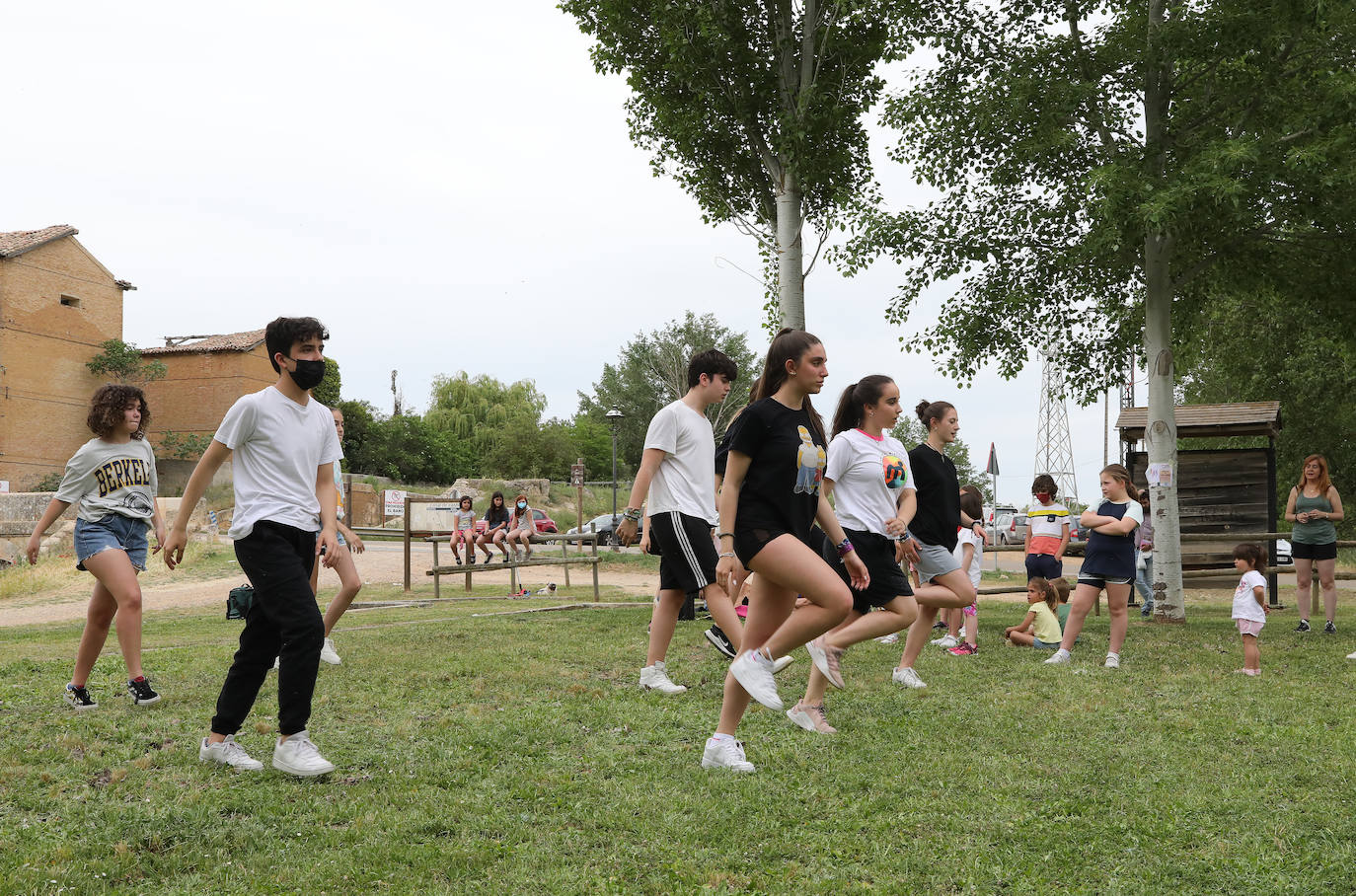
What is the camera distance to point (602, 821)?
3.80 m

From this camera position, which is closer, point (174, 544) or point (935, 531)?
point (174, 544)

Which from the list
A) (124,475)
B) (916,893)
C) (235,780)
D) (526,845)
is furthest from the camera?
(124,475)

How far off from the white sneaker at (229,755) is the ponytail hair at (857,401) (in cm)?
358

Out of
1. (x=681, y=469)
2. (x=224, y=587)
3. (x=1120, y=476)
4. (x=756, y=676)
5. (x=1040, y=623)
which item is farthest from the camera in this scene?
(x=224, y=587)

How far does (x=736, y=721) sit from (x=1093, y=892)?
175 cm

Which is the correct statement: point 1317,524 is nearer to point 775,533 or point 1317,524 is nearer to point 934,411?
point 934,411

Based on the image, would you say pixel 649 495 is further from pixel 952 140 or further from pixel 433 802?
pixel 952 140

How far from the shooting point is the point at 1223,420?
669 inches

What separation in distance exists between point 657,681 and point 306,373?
118 inches

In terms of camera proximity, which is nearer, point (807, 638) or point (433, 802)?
point (433, 802)

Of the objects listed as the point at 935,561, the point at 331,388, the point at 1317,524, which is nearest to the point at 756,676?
the point at 935,561

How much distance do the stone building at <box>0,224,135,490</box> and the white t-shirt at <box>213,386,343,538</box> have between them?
52209mm

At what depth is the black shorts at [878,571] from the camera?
590 cm

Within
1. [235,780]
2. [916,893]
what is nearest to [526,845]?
[916,893]
